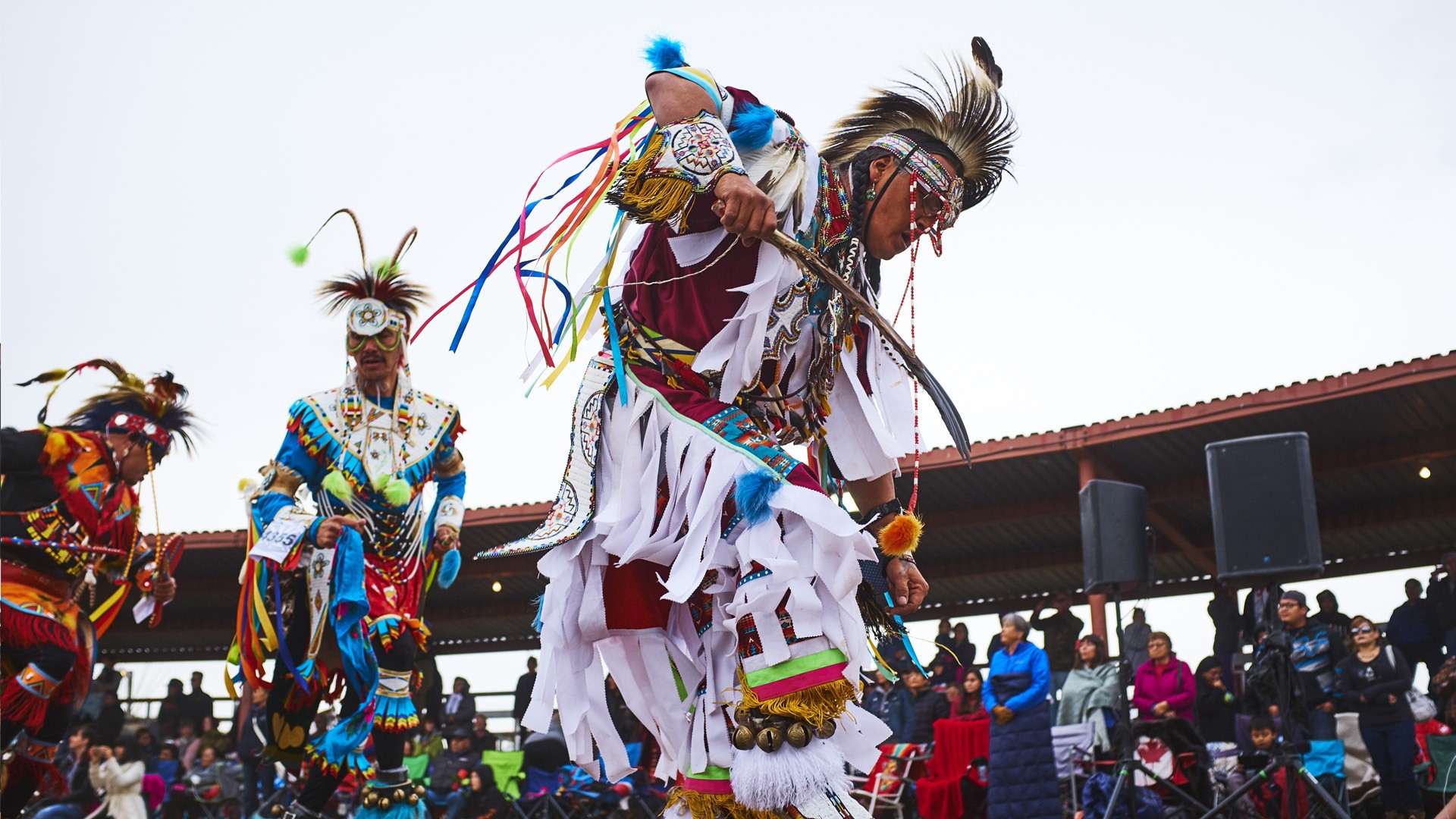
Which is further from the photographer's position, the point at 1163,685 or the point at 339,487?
the point at 1163,685

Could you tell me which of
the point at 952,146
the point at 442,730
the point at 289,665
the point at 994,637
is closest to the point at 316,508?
the point at 289,665

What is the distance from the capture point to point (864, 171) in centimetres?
327

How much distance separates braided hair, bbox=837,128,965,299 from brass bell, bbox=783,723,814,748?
122cm

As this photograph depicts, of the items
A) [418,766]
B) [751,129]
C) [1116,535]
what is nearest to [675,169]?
[751,129]

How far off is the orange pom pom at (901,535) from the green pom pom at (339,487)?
3358 millimetres

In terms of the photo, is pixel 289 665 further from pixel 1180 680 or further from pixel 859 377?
pixel 1180 680

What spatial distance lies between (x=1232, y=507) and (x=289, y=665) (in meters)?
4.75

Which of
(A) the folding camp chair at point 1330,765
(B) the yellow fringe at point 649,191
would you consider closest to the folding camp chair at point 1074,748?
(A) the folding camp chair at point 1330,765

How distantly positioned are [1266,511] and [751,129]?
4.79 meters

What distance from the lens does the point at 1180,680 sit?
8.98 metres

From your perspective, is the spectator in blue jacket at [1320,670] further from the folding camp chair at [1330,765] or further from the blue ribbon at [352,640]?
the blue ribbon at [352,640]

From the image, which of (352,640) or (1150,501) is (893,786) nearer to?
(352,640)

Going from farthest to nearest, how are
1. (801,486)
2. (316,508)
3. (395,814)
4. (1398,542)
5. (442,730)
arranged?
(1398,542) < (442,730) < (316,508) < (395,814) < (801,486)

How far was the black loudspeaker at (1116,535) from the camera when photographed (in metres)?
7.67
